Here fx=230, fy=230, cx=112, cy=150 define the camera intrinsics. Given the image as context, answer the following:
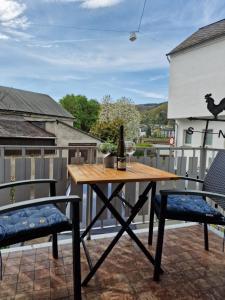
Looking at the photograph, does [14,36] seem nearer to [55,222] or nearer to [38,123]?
[38,123]

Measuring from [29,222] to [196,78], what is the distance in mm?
9889

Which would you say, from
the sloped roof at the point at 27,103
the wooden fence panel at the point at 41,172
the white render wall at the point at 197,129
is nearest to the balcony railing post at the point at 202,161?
the wooden fence panel at the point at 41,172

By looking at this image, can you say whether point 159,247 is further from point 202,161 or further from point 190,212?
point 202,161

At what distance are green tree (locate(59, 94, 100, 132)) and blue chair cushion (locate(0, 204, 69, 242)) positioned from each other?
3321cm

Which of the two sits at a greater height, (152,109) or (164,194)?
(152,109)

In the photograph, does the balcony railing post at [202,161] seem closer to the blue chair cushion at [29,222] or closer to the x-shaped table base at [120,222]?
the x-shaped table base at [120,222]

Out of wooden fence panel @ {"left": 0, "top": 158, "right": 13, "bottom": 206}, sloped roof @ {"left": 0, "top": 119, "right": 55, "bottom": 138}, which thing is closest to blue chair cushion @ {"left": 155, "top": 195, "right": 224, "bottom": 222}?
wooden fence panel @ {"left": 0, "top": 158, "right": 13, "bottom": 206}

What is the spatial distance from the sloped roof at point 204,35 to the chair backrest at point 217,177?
323 inches

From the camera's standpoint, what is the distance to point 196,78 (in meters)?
9.71

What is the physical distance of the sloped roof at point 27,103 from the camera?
2403 cm

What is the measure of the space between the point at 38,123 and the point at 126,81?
9.28 m

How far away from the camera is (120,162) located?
1.89 m

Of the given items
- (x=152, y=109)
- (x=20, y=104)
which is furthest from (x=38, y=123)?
(x=152, y=109)

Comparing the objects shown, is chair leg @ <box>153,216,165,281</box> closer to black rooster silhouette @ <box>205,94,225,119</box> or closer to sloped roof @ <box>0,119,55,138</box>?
black rooster silhouette @ <box>205,94,225,119</box>
